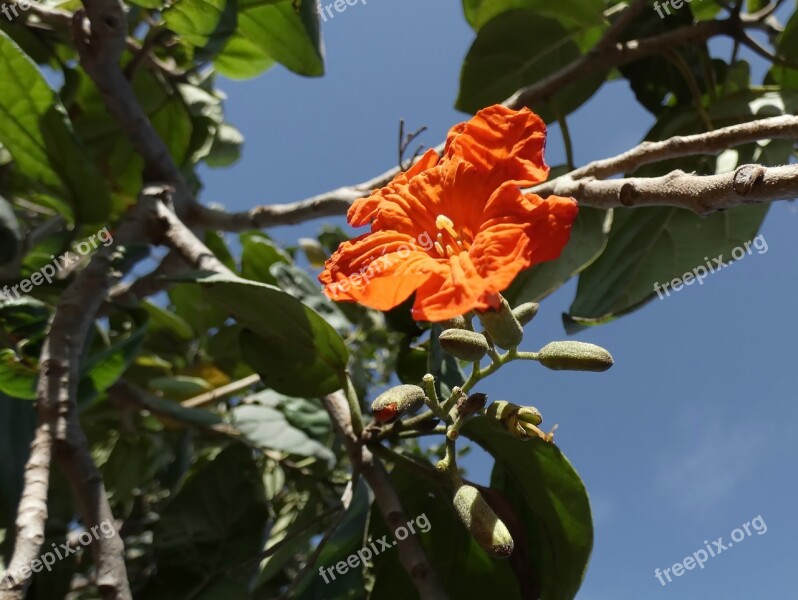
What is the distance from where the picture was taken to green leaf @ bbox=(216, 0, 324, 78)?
2031 mm

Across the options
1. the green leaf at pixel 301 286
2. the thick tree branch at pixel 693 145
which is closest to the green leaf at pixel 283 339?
the green leaf at pixel 301 286

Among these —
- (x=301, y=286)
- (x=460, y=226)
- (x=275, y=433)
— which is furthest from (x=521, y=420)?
A: (x=275, y=433)

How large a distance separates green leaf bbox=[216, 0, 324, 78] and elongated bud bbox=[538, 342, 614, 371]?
1.24 meters

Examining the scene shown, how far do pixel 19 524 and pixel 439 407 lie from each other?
29.3 inches

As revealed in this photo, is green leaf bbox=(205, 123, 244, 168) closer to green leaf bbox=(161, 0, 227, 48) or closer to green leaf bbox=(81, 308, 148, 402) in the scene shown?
green leaf bbox=(161, 0, 227, 48)

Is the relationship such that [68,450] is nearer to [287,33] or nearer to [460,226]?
[460,226]

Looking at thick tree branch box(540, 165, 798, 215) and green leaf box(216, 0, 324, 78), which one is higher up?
green leaf box(216, 0, 324, 78)

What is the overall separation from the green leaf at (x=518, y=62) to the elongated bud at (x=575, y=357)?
3.72 feet

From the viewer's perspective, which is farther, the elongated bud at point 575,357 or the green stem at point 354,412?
the green stem at point 354,412

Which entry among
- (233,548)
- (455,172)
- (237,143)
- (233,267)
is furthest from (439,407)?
(237,143)

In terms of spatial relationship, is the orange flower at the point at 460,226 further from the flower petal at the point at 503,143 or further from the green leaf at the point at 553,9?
the green leaf at the point at 553,9

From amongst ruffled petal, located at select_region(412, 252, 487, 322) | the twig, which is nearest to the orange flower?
ruffled petal, located at select_region(412, 252, 487, 322)

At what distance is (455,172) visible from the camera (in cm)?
131

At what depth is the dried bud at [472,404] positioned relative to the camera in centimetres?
122
